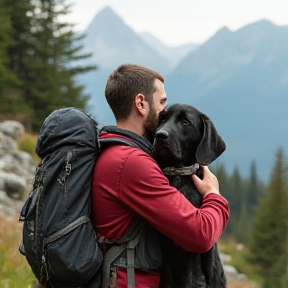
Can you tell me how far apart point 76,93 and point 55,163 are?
34594mm

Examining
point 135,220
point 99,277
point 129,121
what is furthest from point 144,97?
point 99,277

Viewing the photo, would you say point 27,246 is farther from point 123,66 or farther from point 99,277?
point 123,66

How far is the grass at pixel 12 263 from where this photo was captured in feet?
19.3

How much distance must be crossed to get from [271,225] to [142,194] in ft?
177

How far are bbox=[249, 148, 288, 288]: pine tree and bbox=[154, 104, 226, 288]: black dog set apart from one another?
50264mm

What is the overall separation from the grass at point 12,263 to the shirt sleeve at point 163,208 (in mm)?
2240

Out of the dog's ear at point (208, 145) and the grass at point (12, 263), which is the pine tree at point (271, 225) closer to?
the grass at point (12, 263)

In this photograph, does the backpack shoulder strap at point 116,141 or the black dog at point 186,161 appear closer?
the backpack shoulder strap at point 116,141

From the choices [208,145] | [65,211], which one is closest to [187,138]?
[208,145]

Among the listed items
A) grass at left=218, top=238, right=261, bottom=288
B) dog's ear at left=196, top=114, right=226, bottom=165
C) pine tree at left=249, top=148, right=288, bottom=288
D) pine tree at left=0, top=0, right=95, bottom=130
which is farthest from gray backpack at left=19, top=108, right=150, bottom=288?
pine tree at left=249, top=148, right=288, bottom=288

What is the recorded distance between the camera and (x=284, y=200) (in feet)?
172

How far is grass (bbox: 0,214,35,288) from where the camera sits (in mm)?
5879

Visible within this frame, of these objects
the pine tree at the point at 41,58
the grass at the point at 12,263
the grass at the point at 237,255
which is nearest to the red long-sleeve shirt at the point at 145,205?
the grass at the point at 12,263

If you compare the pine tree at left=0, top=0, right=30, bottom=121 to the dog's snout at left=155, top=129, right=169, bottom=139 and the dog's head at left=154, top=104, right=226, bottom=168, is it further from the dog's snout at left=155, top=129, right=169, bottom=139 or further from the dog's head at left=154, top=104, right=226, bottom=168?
the dog's snout at left=155, top=129, right=169, bottom=139
